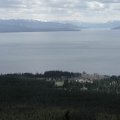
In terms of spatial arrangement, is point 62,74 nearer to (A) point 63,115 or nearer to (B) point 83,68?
(B) point 83,68

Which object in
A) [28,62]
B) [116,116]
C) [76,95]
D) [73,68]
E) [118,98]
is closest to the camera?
[116,116]

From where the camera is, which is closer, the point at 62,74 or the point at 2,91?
the point at 2,91

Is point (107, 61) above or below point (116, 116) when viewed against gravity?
above

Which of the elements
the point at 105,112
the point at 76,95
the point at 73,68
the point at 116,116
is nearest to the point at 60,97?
the point at 76,95

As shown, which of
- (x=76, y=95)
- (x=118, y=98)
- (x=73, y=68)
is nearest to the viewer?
(x=118, y=98)

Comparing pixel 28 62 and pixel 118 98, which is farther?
pixel 28 62

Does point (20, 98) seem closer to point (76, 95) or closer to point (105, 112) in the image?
point (76, 95)

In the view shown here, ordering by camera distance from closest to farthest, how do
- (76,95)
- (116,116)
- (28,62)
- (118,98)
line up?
(116,116), (118,98), (76,95), (28,62)

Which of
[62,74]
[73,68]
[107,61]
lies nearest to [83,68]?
[73,68]

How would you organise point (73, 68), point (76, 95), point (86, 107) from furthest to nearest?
point (73, 68) → point (76, 95) → point (86, 107)
